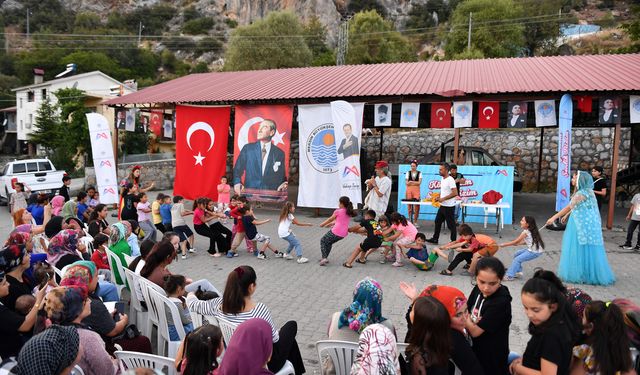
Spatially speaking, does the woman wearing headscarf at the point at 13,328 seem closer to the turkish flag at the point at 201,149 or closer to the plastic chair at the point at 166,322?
the plastic chair at the point at 166,322

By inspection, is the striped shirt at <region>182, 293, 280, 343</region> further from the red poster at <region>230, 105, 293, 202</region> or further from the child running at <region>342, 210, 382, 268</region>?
the red poster at <region>230, 105, 293, 202</region>

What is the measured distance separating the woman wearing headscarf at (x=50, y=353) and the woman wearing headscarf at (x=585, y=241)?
6.88 metres

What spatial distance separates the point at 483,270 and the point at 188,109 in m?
13.1

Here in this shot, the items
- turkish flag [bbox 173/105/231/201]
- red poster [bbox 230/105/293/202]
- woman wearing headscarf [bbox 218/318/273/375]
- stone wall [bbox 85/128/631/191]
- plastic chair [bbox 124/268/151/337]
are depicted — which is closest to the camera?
woman wearing headscarf [bbox 218/318/273/375]

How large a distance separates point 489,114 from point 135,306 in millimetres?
10377

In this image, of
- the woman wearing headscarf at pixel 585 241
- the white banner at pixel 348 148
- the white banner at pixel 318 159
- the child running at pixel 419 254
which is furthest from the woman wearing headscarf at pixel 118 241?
the white banner at pixel 318 159

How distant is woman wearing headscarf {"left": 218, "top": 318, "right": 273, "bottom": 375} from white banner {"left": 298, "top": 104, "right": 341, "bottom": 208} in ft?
31.5

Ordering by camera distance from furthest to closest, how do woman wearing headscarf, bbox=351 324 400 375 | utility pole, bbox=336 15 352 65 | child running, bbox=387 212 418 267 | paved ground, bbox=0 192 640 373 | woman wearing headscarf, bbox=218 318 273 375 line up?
utility pole, bbox=336 15 352 65 → child running, bbox=387 212 418 267 → paved ground, bbox=0 192 640 373 → woman wearing headscarf, bbox=218 318 273 375 → woman wearing headscarf, bbox=351 324 400 375

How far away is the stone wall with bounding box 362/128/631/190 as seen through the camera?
18844mm

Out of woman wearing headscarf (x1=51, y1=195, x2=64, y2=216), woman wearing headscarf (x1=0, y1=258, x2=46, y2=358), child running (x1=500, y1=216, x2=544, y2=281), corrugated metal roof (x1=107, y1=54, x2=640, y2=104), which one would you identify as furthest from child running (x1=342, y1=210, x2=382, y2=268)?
woman wearing headscarf (x1=51, y1=195, x2=64, y2=216)

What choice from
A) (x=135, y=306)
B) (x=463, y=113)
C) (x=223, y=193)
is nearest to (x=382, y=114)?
(x=463, y=113)

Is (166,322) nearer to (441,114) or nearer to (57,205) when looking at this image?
(57,205)

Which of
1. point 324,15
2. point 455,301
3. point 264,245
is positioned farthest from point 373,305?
point 324,15

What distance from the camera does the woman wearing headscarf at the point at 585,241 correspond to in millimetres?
6828
